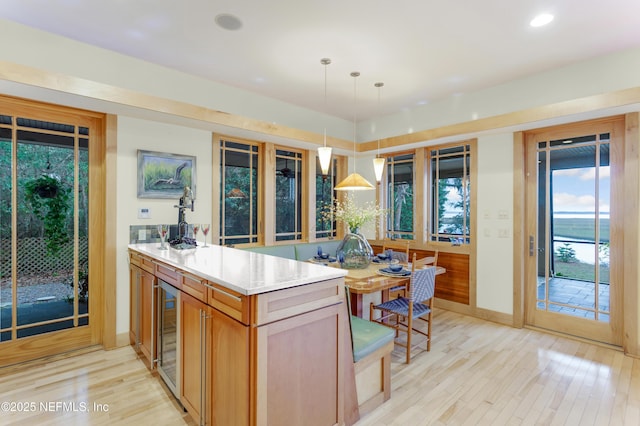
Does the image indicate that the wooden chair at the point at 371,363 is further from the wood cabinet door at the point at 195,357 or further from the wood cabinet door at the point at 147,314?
the wood cabinet door at the point at 147,314

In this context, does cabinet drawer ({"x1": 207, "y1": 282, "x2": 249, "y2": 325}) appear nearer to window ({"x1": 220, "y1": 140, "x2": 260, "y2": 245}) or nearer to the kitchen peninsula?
the kitchen peninsula

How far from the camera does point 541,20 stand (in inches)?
98.3

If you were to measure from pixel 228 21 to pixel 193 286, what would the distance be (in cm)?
204

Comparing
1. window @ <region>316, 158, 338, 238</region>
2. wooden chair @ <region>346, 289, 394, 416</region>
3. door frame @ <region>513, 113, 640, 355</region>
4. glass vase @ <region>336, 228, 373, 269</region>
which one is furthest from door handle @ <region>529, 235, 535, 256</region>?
window @ <region>316, 158, 338, 238</region>

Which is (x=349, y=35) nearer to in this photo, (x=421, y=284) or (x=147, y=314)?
(x=421, y=284)

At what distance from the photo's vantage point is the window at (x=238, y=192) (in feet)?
13.6

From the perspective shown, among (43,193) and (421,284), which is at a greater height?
(43,193)

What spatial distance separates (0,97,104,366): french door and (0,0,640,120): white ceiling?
3.00 ft

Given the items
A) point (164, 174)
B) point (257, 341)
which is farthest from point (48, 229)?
point (257, 341)

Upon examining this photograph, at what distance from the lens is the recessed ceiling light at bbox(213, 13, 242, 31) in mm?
2457

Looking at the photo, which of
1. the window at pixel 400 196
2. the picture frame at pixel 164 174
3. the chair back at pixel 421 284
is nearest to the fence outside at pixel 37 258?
the picture frame at pixel 164 174

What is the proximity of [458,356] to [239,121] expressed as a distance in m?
3.44

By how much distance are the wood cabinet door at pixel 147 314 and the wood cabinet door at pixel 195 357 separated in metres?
0.61

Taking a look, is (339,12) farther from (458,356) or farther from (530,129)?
(458,356)
